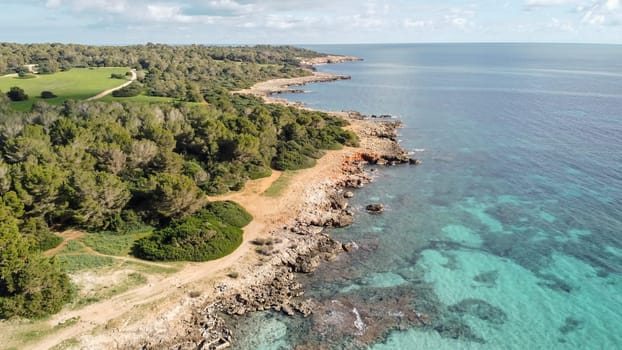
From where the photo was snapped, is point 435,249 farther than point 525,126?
No

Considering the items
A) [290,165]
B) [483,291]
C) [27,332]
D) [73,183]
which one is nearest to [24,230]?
[73,183]

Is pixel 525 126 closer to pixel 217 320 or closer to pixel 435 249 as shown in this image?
pixel 435 249

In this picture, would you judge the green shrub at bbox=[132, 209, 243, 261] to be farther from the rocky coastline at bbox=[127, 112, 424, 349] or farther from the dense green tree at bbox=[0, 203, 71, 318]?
the dense green tree at bbox=[0, 203, 71, 318]

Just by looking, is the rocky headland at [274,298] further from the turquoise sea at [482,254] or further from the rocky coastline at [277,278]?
the turquoise sea at [482,254]

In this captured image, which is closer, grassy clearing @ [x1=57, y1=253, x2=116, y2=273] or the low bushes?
grassy clearing @ [x1=57, y1=253, x2=116, y2=273]

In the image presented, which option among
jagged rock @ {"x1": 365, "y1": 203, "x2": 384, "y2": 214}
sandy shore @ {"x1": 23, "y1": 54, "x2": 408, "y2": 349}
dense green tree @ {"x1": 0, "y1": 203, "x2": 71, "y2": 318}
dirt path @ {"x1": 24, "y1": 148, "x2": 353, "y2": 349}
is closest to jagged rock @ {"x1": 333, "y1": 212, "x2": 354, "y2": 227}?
sandy shore @ {"x1": 23, "y1": 54, "x2": 408, "y2": 349}

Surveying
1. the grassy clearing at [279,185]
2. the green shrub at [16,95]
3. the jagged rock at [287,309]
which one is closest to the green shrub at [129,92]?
the green shrub at [16,95]

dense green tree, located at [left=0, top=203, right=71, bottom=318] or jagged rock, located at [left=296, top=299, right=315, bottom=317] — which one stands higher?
dense green tree, located at [left=0, top=203, right=71, bottom=318]
